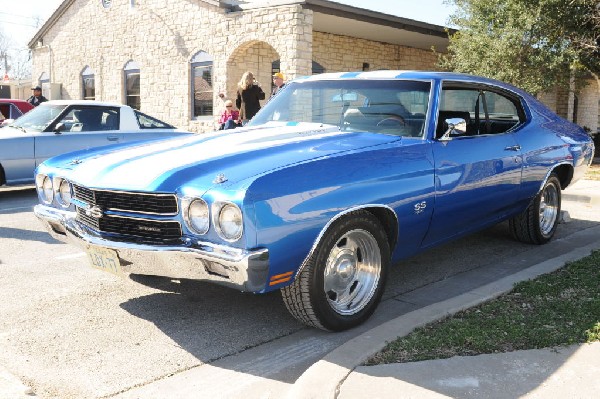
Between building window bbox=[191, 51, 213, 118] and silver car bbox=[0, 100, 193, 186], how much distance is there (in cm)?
721

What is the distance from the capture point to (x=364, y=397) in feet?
9.05

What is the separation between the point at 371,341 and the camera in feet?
11.0

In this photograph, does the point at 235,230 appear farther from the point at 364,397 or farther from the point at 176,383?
the point at 364,397

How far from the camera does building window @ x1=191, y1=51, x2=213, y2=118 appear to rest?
17.3m

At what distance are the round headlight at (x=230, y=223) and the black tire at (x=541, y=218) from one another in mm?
3637

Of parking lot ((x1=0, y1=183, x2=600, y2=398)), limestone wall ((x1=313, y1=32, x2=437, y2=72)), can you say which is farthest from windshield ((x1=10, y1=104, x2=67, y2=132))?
limestone wall ((x1=313, y1=32, x2=437, y2=72))

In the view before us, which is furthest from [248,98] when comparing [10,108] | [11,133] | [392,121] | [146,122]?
[392,121]

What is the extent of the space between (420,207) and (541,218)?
2660mm

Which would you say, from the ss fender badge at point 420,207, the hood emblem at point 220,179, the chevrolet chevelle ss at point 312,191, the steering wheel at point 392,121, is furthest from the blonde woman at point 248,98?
the hood emblem at point 220,179

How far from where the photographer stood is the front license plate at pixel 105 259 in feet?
11.5

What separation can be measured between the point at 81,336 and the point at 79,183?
93 cm

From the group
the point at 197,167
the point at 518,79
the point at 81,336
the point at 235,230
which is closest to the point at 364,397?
the point at 235,230

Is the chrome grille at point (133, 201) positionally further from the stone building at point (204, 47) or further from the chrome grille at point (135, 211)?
the stone building at point (204, 47)

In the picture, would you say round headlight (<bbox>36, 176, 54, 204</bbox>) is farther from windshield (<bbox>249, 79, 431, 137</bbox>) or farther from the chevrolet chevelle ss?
windshield (<bbox>249, 79, 431, 137</bbox>)
